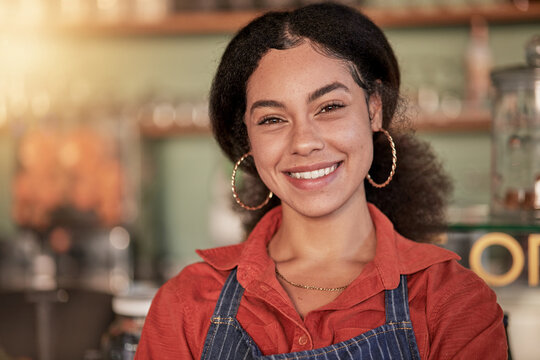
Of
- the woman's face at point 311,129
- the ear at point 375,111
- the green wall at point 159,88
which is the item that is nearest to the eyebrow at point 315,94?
the woman's face at point 311,129

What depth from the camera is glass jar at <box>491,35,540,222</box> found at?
144cm

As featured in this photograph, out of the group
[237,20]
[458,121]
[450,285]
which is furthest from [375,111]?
[237,20]

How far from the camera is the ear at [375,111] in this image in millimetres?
1238

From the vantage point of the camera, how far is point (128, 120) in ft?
9.57

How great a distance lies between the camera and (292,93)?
3.72 ft

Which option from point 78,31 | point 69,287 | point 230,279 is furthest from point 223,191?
point 230,279

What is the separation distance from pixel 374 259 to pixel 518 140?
591mm

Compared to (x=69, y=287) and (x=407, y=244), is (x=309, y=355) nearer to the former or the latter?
(x=407, y=244)

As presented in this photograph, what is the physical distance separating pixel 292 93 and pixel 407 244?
14.5 inches

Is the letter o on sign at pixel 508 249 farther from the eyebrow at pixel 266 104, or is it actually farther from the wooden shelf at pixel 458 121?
the wooden shelf at pixel 458 121

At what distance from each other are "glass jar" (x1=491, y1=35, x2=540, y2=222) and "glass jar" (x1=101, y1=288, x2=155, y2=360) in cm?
86

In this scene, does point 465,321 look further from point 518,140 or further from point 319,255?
point 518,140

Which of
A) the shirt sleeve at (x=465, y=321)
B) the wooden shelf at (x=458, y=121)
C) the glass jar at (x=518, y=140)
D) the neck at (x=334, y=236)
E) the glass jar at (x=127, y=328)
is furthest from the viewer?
the wooden shelf at (x=458, y=121)

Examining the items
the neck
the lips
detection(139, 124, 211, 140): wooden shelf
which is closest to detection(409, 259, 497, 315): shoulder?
the neck
